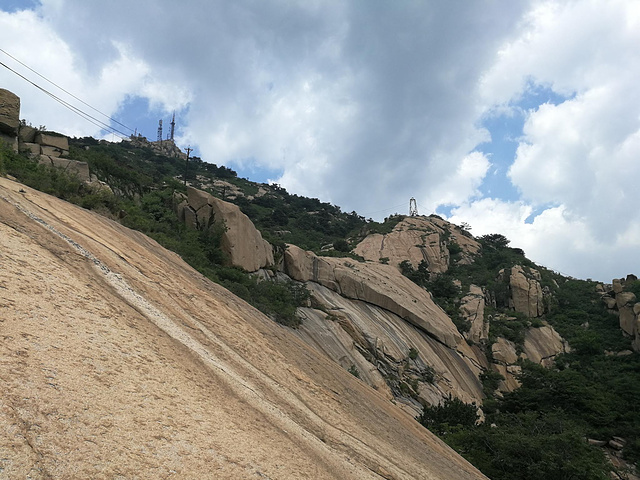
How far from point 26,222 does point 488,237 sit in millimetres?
75393

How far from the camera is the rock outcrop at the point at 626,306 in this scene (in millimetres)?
35438

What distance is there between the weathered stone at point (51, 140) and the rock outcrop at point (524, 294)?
43111mm

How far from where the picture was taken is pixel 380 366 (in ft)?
79.4

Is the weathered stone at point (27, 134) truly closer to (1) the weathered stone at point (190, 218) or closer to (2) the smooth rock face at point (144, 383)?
(1) the weathered stone at point (190, 218)

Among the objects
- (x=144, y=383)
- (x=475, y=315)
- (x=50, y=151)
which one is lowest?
(x=144, y=383)

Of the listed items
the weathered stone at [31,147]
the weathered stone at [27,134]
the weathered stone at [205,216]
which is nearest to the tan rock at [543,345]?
the weathered stone at [205,216]

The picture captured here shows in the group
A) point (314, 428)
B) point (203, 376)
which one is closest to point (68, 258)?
point (203, 376)

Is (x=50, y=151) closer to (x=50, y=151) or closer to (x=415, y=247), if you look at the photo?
(x=50, y=151)

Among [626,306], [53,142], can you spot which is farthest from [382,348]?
[626,306]

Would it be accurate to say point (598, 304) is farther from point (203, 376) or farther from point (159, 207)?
point (203, 376)

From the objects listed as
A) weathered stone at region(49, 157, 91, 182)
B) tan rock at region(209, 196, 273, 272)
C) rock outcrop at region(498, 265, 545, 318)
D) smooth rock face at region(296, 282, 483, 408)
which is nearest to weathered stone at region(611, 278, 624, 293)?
rock outcrop at region(498, 265, 545, 318)

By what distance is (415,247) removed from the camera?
165ft

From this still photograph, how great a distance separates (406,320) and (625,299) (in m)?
26.5

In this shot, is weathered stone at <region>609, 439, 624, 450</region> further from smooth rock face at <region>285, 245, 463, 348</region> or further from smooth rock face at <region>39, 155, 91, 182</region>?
smooth rock face at <region>39, 155, 91, 182</region>
